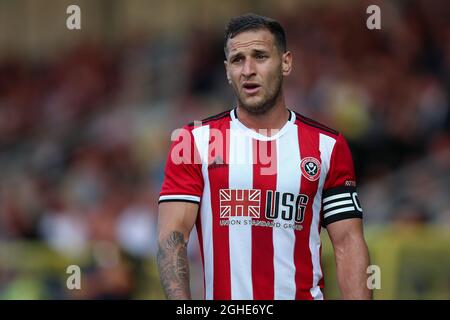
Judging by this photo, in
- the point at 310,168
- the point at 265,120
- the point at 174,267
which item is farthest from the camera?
the point at 265,120

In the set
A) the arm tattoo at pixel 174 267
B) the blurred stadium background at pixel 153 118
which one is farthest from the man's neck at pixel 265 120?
the blurred stadium background at pixel 153 118

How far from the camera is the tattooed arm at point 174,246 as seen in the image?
5.04 metres

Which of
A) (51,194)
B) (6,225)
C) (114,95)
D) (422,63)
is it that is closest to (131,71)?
(114,95)

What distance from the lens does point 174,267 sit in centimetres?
511

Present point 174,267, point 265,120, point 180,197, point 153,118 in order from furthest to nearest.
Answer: point 153,118 → point 265,120 → point 180,197 → point 174,267

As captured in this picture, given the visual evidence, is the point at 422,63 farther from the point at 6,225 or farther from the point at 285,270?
the point at 285,270

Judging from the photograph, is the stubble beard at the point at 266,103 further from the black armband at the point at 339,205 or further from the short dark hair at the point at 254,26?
the black armband at the point at 339,205

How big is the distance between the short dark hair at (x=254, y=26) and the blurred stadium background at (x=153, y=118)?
13.2 ft

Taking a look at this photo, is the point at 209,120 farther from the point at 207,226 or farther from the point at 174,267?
the point at 174,267

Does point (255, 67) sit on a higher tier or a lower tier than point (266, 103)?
higher

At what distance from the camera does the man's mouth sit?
5.34m

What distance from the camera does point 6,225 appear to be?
13117 mm

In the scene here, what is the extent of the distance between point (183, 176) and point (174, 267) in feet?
1.57

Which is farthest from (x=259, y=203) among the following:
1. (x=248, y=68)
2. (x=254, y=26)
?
(x=254, y=26)
